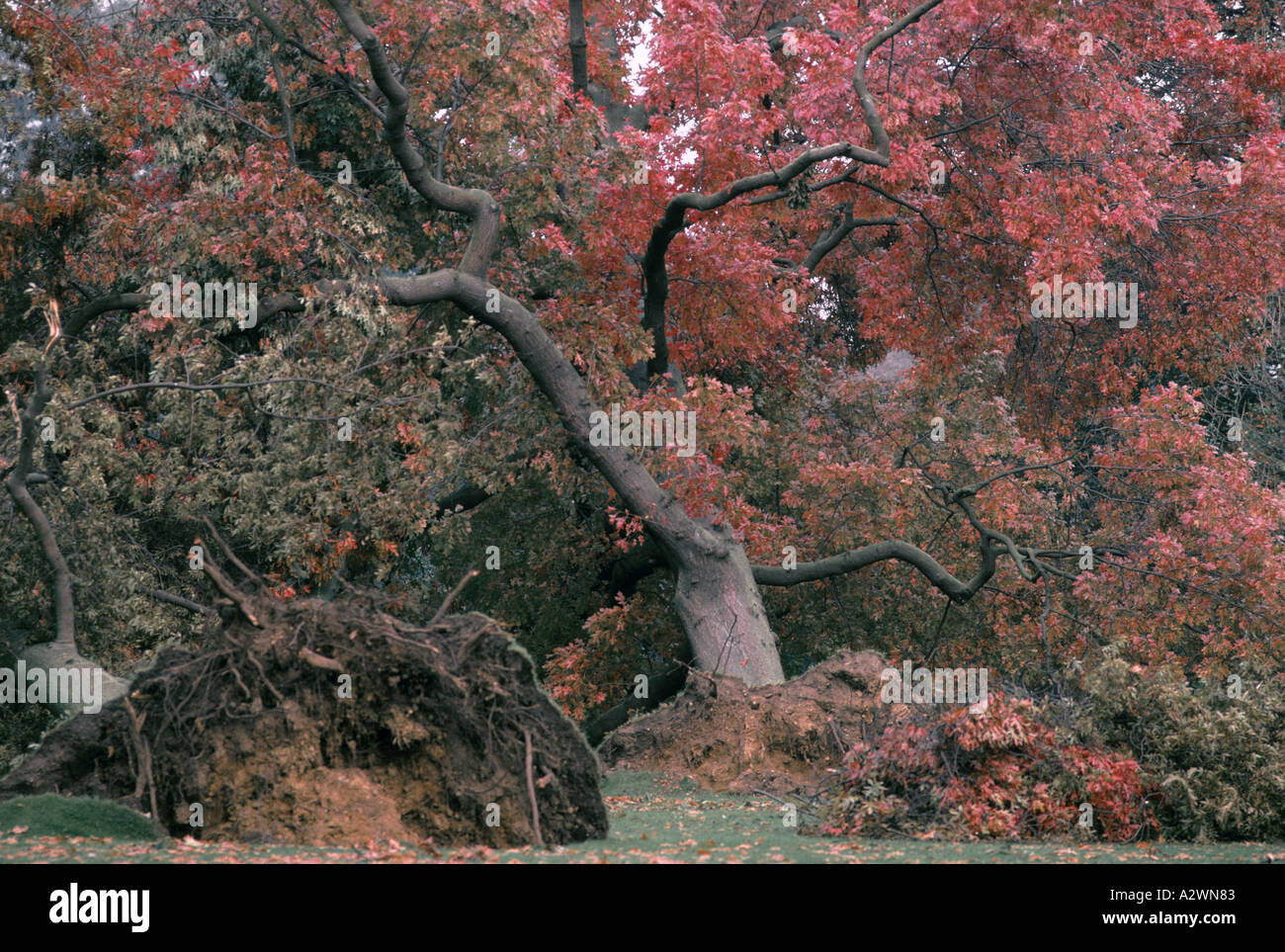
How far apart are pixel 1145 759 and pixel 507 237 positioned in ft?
35.7

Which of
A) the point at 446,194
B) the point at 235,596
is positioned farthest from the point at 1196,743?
the point at 446,194

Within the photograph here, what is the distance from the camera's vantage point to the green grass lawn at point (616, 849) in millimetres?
7676

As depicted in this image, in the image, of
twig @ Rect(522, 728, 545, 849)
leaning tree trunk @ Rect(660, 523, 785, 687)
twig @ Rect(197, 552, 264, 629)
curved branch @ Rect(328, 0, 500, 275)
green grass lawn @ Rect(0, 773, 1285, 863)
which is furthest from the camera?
leaning tree trunk @ Rect(660, 523, 785, 687)

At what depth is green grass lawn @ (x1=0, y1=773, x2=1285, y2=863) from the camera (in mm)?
7676

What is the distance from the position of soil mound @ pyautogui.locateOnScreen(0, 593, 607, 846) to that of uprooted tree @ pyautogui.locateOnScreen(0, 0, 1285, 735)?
4508mm

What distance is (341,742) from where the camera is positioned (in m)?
8.79

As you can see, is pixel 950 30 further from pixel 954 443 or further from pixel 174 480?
pixel 174 480

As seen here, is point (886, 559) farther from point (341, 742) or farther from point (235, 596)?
point (235, 596)

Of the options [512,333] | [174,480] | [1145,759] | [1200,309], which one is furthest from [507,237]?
[1145,759]

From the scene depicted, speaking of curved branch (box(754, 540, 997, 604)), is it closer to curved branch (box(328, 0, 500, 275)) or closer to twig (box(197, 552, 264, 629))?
curved branch (box(328, 0, 500, 275))

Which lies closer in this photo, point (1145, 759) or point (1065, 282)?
point (1145, 759)

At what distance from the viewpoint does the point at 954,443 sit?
20.1 metres

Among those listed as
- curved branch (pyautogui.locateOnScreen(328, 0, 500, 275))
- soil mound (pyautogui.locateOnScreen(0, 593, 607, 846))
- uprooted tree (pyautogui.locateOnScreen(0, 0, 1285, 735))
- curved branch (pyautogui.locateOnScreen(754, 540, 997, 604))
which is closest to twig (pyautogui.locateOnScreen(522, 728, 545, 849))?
soil mound (pyautogui.locateOnScreen(0, 593, 607, 846))

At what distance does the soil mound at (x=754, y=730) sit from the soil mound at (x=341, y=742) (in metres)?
4.17
